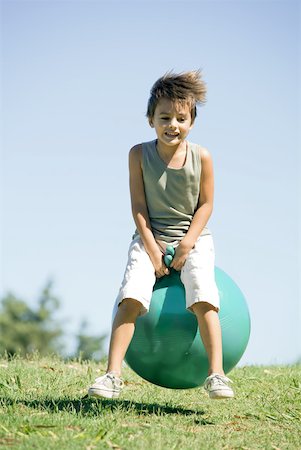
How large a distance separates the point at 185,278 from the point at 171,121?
1230 mm

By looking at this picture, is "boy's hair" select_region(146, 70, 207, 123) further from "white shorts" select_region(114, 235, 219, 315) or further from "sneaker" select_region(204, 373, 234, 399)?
"sneaker" select_region(204, 373, 234, 399)

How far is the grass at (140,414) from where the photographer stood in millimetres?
5266

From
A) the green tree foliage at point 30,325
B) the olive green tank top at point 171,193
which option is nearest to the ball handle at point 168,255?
the olive green tank top at point 171,193

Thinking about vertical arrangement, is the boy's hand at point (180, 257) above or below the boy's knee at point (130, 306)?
above

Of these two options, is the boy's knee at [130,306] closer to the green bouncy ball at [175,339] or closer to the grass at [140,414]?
the green bouncy ball at [175,339]

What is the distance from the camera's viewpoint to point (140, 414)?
Result: 6168 millimetres

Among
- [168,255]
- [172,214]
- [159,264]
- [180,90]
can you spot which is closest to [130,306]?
[159,264]

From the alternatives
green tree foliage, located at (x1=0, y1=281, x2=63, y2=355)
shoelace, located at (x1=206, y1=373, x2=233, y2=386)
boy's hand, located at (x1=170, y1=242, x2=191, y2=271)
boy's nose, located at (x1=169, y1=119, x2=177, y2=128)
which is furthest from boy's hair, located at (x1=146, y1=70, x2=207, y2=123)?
green tree foliage, located at (x1=0, y1=281, x2=63, y2=355)

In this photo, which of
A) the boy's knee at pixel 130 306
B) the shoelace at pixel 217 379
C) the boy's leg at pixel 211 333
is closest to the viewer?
→ the shoelace at pixel 217 379

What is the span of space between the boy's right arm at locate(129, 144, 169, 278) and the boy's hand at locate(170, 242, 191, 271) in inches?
3.2

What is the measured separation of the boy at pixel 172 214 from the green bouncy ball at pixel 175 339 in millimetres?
114

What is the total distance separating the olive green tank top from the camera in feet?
21.8

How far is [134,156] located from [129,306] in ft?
4.25

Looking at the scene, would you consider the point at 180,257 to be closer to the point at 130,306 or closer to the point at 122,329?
the point at 130,306
